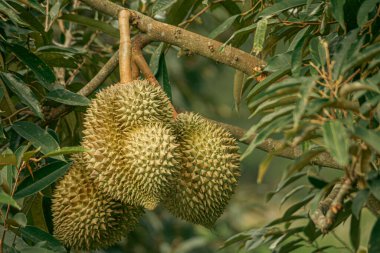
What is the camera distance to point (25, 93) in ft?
6.11

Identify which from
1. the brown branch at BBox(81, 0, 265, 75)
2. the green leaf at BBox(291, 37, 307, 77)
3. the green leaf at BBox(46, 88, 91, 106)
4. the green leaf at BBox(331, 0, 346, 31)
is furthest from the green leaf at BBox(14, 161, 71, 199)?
→ the green leaf at BBox(331, 0, 346, 31)

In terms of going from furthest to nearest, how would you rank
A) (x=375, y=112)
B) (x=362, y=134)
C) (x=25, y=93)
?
(x=25, y=93) < (x=375, y=112) < (x=362, y=134)

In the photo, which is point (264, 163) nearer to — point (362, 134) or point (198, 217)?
point (362, 134)

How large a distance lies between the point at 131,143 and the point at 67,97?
29 cm

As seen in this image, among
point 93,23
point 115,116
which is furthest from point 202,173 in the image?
point 93,23

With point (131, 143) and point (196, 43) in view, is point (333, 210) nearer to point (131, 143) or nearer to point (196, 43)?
point (131, 143)

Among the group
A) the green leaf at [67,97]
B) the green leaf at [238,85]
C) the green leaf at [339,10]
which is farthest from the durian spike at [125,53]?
the green leaf at [339,10]

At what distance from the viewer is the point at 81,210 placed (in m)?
1.76

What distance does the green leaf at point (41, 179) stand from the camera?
Result: 1.65 metres

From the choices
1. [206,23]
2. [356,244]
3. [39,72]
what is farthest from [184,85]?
[356,244]

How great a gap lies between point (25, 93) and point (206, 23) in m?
2.47

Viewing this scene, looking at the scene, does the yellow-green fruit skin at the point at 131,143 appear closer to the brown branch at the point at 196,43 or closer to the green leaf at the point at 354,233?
the brown branch at the point at 196,43

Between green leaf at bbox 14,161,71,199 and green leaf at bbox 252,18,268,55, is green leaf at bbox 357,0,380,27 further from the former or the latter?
green leaf at bbox 14,161,71,199

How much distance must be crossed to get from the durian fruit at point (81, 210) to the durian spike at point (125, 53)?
0.75ft
